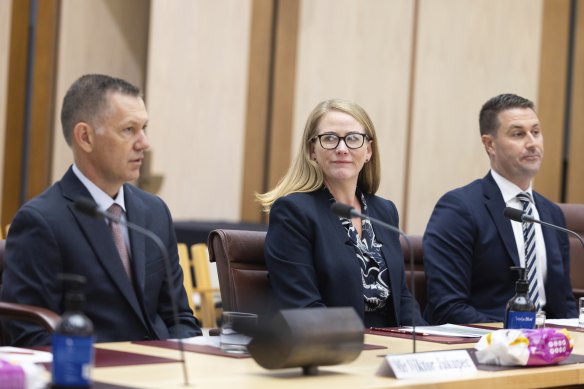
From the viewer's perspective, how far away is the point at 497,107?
4.75m

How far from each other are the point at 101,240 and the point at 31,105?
4667 millimetres

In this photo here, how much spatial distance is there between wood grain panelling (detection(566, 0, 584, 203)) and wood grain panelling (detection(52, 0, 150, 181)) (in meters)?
3.37

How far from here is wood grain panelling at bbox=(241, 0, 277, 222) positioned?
829cm

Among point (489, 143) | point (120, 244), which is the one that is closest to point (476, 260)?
point (489, 143)

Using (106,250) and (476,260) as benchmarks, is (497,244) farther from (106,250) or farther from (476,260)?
(106,250)

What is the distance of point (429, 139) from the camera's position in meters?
8.27

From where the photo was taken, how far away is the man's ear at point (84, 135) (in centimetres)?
329

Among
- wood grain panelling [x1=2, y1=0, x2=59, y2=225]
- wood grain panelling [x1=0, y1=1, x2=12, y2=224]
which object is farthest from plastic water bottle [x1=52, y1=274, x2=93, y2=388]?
wood grain panelling [x1=2, y1=0, x2=59, y2=225]

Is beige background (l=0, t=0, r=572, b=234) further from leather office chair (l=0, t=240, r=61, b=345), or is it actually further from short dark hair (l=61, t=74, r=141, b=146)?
leather office chair (l=0, t=240, r=61, b=345)

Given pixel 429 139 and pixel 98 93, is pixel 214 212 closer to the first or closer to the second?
pixel 429 139

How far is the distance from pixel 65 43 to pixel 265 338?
5.83m

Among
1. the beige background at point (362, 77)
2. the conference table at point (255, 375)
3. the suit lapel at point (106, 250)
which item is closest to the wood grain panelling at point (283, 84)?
the beige background at point (362, 77)

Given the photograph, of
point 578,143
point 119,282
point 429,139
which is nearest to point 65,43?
point 429,139

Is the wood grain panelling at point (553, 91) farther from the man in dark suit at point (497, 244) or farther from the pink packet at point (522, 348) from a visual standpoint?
the pink packet at point (522, 348)
